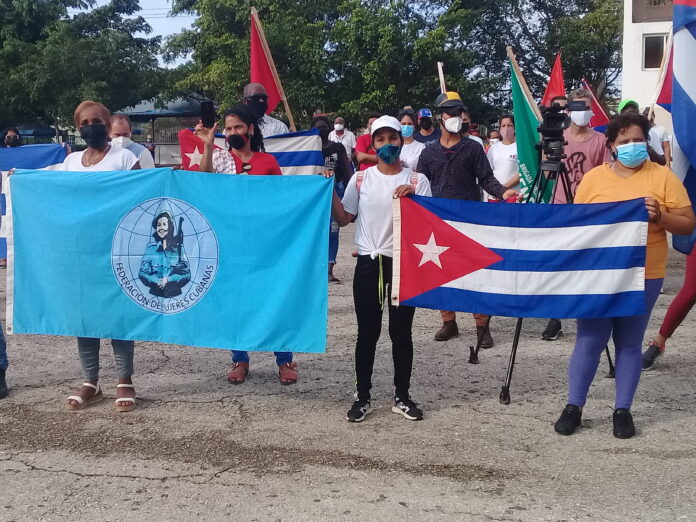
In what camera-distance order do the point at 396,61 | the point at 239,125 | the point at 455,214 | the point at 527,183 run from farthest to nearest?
the point at 396,61, the point at 527,183, the point at 239,125, the point at 455,214

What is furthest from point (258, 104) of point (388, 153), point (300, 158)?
point (388, 153)

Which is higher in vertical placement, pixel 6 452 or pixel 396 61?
pixel 396 61

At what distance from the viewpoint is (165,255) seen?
205 inches

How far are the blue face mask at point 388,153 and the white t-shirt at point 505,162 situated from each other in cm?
338

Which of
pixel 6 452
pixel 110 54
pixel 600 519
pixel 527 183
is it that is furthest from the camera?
pixel 110 54

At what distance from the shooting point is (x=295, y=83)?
32.2 metres

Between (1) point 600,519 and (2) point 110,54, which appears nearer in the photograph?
(1) point 600,519

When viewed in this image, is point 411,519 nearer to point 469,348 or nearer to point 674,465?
point 674,465

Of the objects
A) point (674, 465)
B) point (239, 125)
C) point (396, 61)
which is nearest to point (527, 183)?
point (239, 125)

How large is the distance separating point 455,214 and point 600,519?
193 centimetres

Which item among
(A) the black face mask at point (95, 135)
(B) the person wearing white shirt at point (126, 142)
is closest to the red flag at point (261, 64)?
(B) the person wearing white shirt at point (126, 142)

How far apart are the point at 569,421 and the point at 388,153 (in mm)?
1844

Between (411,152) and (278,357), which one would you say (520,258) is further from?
(411,152)

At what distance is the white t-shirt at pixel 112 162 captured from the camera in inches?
213
